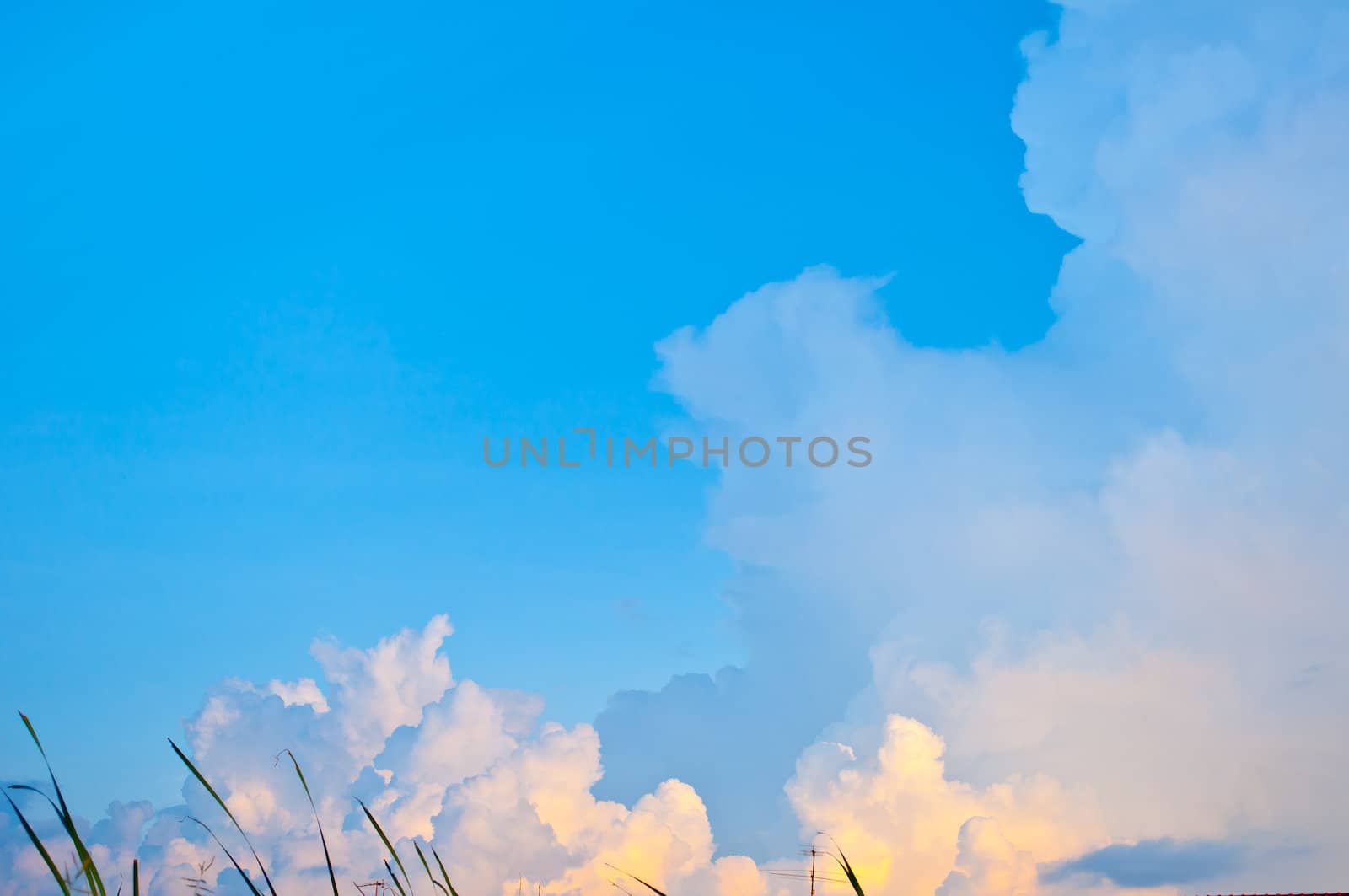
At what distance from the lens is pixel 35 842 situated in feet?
→ 9.95

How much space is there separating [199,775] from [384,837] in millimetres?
709

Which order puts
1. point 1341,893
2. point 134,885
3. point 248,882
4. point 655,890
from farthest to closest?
point 1341,893, point 655,890, point 248,882, point 134,885

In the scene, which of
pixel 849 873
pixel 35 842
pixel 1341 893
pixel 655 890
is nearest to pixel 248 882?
pixel 35 842

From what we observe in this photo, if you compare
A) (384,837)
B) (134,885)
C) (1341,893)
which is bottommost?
(134,885)

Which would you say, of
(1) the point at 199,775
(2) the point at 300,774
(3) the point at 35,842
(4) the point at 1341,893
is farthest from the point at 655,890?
(4) the point at 1341,893

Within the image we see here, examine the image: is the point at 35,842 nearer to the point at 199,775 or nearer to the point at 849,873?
the point at 199,775

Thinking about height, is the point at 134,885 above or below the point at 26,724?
below

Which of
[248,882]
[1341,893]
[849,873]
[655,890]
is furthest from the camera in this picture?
[1341,893]

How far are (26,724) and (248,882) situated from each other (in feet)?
2.58

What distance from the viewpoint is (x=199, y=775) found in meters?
3.38

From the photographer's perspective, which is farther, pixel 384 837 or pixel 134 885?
pixel 384 837

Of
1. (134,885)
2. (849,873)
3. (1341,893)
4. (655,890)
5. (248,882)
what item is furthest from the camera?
(1341,893)

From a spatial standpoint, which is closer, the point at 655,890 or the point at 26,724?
the point at 26,724

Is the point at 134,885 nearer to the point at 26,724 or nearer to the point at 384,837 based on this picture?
the point at 26,724
